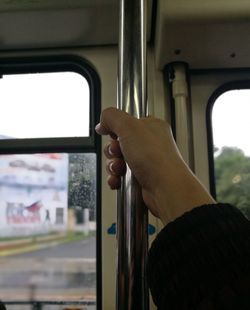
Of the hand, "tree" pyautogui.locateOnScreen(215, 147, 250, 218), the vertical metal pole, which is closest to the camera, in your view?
the hand

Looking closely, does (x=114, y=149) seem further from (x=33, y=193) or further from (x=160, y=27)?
(x=33, y=193)

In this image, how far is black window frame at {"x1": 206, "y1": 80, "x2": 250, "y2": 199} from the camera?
5.00 feet

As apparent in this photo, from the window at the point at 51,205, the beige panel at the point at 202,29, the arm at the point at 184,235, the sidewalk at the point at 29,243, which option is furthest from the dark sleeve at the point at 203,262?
the sidewalk at the point at 29,243

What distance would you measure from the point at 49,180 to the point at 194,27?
0.88 m

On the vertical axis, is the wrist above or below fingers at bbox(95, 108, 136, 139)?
below

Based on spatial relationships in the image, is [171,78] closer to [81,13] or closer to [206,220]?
[81,13]

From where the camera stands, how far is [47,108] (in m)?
1.68

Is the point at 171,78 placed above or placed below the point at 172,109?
above

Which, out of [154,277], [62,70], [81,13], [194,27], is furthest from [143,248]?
[62,70]

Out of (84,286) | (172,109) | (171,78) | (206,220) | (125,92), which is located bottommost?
(84,286)

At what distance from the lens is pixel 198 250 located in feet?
1.17

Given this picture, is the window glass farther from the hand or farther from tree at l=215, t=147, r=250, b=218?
the hand

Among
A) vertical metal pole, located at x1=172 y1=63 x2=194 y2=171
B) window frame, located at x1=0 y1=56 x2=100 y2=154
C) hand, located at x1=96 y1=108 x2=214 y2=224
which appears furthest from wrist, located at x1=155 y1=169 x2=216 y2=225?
window frame, located at x1=0 y1=56 x2=100 y2=154

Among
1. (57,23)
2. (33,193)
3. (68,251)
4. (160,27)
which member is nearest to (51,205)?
(33,193)
